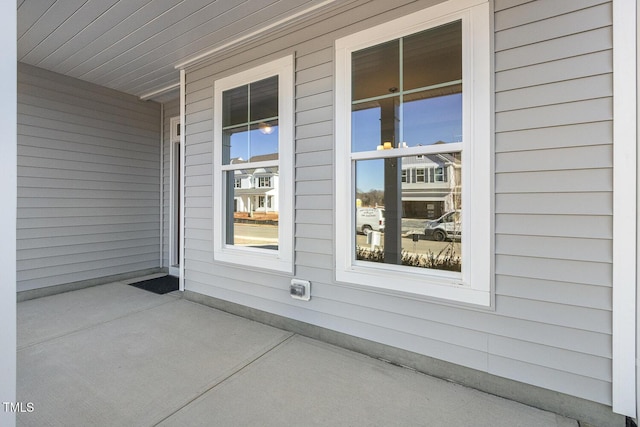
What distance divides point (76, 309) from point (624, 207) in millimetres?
4834

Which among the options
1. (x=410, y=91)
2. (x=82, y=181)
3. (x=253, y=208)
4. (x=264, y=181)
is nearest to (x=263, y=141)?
(x=264, y=181)

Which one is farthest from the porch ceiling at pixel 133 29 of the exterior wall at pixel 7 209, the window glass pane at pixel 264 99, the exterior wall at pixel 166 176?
the exterior wall at pixel 7 209

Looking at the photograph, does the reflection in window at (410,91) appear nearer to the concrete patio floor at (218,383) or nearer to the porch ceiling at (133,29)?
the porch ceiling at (133,29)

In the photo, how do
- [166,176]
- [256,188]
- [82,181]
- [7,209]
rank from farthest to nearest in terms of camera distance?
[166,176]
[82,181]
[256,188]
[7,209]

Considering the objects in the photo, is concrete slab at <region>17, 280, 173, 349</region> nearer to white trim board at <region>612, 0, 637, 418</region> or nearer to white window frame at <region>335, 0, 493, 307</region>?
white window frame at <region>335, 0, 493, 307</region>

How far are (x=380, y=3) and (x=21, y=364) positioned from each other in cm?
387

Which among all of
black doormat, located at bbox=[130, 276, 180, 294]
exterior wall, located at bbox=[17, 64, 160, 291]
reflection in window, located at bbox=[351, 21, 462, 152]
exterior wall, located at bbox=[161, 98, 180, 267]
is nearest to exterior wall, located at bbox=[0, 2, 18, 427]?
reflection in window, located at bbox=[351, 21, 462, 152]

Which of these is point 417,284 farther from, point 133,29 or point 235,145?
point 133,29

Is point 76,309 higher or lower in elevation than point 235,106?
lower

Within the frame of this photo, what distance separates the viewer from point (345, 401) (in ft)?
6.21

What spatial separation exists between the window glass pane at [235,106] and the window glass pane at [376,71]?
4.41 ft

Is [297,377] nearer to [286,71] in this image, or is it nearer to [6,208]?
[6,208]

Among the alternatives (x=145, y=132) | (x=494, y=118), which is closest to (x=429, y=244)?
(x=494, y=118)

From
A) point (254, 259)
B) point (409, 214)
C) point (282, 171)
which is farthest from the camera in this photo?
point (254, 259)
